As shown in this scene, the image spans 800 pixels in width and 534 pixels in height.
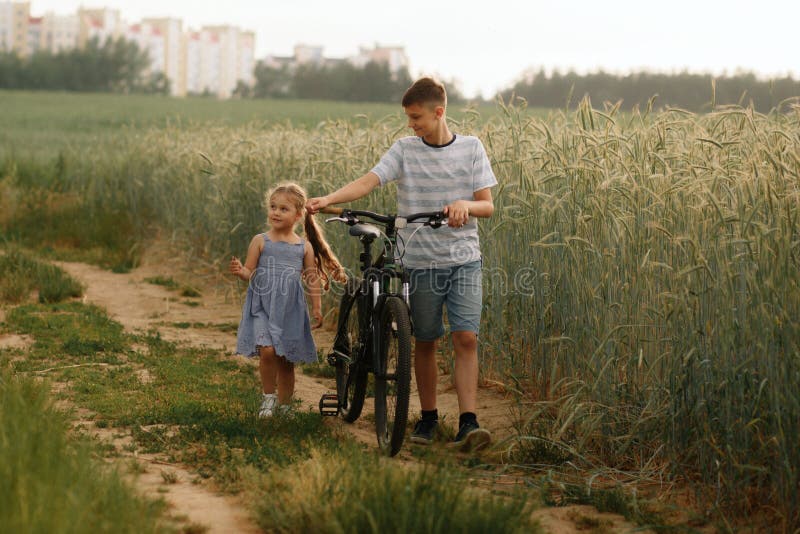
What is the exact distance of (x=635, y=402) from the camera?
494 centimetres

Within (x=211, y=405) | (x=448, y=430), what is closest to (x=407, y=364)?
(x=448, y=430)

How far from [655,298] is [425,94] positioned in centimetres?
158

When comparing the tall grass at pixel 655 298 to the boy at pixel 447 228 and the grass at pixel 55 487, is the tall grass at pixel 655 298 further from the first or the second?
the grass at pixel 55 487

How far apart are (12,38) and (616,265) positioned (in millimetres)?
177125

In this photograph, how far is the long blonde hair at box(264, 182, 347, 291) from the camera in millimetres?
5730

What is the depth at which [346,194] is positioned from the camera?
5125 millimetres

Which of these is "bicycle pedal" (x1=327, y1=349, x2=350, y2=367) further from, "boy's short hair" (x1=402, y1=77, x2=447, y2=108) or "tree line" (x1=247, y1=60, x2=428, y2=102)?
"tree line" (x1=247, y1=60, x2=428, y2=102)

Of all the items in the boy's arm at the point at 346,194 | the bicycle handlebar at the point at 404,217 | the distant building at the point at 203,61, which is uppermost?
the distant building at the point at 203,61

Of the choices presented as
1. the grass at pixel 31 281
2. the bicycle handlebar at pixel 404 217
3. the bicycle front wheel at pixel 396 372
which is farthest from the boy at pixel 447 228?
the grass at pixel 31 281

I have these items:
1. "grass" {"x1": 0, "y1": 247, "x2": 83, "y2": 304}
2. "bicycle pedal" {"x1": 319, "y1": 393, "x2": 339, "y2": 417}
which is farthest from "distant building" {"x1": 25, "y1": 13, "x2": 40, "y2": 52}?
"bicycle pedal" {"x1": 319, "y1": 393, "x2": 339, "y2": 417}

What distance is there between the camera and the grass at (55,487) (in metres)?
3.12

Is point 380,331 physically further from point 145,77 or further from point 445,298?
point 145,77

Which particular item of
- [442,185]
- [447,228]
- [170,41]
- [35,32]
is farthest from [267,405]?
[35,32]

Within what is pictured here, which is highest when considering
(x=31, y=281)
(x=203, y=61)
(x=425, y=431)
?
(x=203, y=61)
